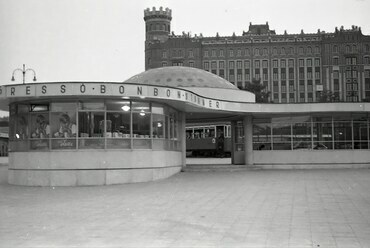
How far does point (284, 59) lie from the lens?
116 metres

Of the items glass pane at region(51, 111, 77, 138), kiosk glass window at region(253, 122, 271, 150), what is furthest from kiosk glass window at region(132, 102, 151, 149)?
kiosk glass window at region(253, 122, 271, 150)

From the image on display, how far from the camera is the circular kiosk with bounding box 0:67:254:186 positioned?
20.9 metres

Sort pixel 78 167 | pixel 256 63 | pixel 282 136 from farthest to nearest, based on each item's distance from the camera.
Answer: pixel 256 63 < pixel 282 136 < pixel 78 167

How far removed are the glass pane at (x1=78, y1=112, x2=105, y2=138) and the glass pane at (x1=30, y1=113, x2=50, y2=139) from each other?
138cm

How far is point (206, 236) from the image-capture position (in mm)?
9688

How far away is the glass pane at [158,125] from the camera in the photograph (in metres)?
23.1

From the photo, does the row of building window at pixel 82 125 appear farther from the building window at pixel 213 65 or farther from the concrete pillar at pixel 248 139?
the building window at pixel 213 65

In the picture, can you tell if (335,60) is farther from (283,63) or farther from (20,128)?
(20,128)

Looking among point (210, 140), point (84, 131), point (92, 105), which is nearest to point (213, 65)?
point (210, 140)

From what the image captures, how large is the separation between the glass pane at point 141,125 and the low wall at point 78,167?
0.71 metres

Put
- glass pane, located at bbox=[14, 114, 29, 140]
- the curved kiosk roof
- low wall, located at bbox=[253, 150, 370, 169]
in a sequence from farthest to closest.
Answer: low wall, located at bbox=[253, 150, 370, 169], glass pane, located at bbox=[14, 114, 29, 140], the curved kiosk roof

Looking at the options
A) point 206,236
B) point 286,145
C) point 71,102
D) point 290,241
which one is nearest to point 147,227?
point 206,236

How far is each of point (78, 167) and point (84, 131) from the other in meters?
1.42

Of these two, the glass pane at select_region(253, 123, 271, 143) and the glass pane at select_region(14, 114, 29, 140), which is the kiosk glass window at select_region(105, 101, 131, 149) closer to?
the glass pane at select_region(14, 114, 29, 140)
